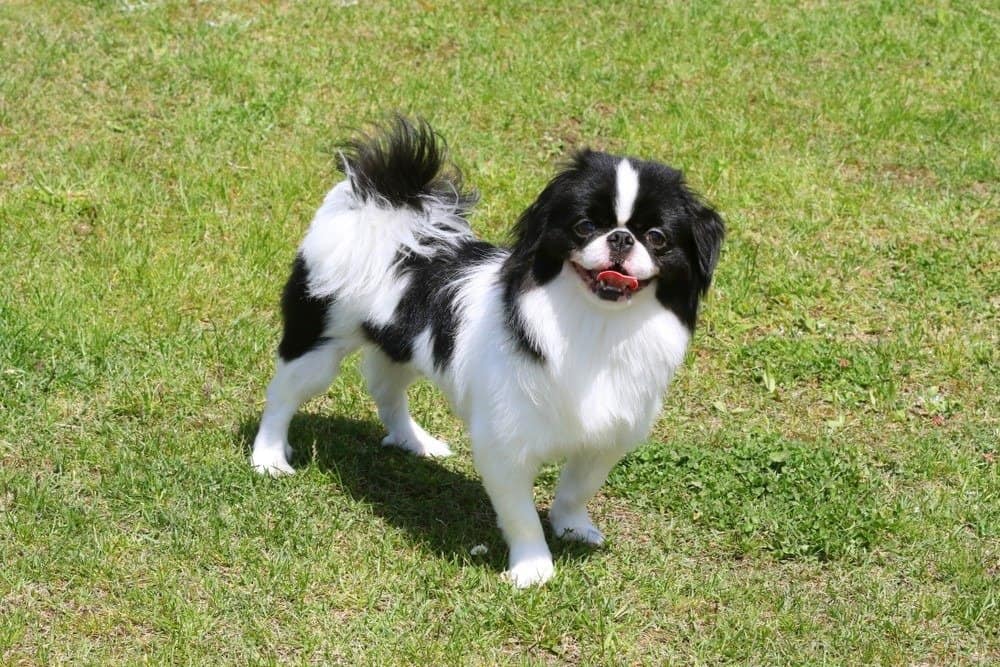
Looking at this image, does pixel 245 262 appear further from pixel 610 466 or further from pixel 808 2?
pixel 808 2

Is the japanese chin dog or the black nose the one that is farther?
the japanese chin dog

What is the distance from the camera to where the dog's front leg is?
13.1ft

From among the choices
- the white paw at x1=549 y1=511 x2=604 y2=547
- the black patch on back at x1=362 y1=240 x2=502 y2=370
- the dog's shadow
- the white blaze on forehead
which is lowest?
the dog's shadow

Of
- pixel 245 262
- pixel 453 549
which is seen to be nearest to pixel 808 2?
pixel 245 262

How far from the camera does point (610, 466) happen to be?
421 centimetres

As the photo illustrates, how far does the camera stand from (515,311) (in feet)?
12.4

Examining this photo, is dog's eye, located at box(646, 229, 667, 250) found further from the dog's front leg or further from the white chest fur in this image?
the dog's front leg

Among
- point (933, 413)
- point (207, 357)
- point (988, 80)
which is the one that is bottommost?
point (207, 357)

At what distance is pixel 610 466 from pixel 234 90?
4328mm

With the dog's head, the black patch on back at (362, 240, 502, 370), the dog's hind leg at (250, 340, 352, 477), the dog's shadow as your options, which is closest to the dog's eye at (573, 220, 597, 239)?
the dog's head

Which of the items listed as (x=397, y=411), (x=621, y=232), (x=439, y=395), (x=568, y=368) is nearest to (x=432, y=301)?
(x=568, y=368)

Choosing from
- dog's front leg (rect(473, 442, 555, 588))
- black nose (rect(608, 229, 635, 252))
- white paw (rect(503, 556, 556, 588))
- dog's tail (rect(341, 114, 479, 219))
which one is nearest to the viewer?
black nose (rect(608, 229, 635, 252))

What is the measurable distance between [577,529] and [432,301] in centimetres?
A: 90

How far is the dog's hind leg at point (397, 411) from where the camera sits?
495cm
